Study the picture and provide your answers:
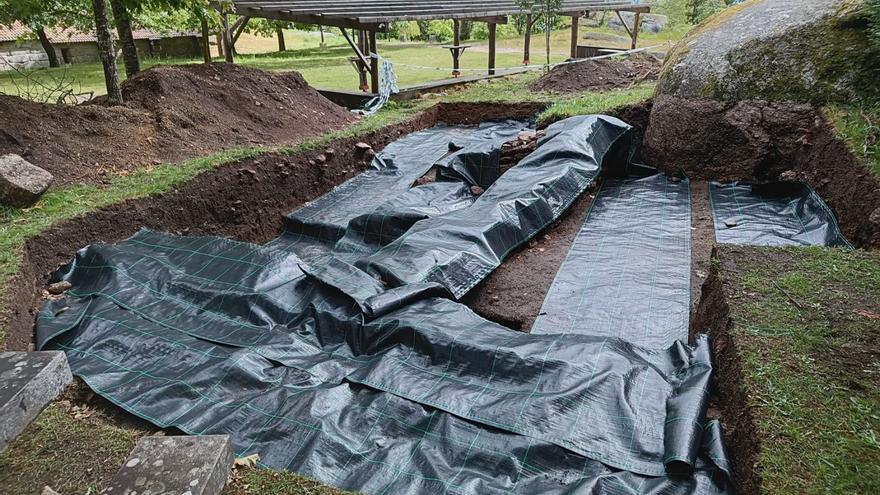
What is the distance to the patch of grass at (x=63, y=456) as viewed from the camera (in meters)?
2.39

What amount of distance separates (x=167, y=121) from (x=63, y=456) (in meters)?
5.67

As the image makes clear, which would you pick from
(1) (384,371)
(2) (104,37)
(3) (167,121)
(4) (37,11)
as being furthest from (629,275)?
(4) (37,11)

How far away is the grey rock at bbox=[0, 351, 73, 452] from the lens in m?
2.64

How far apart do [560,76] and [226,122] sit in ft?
24.1

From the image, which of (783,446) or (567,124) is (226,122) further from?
(783,446)

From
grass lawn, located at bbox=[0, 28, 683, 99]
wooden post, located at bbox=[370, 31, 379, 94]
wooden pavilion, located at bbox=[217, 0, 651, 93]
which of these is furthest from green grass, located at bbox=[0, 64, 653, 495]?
grass lawn, located at bbox=[0, 28, 683, 99]

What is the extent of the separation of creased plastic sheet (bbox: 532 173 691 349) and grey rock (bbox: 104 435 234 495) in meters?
2.54

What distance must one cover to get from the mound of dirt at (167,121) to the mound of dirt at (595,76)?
4.77m

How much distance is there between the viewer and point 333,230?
247 inches

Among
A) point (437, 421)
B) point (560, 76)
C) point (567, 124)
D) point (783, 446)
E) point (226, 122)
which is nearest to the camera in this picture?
point (783, 446)

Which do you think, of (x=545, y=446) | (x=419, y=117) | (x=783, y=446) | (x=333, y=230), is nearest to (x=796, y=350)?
(x=783, y=446)

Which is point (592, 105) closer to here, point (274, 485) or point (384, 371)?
point (384, 371)

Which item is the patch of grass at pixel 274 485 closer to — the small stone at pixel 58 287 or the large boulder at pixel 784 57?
the small stone at pixel 58 287

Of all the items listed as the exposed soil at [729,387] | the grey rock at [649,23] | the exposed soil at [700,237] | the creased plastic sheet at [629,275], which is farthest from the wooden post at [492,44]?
the grey rock at [649,23]
